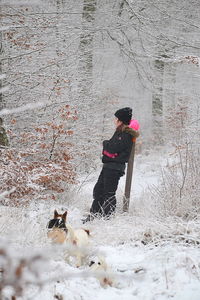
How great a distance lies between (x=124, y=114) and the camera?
4.48 metres

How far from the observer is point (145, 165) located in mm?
12453

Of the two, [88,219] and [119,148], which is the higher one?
[119,148]

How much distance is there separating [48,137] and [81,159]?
1974 mm

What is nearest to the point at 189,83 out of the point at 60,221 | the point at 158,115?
the point at 158,115

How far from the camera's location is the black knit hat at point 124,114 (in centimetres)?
446

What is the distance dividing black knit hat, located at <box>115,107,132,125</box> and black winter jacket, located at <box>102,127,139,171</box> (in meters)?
0.11

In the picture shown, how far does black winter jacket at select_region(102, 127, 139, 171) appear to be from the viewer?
14.6ft

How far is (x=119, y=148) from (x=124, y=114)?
0.45 meters

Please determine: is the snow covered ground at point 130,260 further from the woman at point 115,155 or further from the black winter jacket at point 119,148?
the black winter jacket at point 119,148

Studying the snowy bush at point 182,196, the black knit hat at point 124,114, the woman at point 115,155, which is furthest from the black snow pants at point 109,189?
the black knit hat at point 124,114

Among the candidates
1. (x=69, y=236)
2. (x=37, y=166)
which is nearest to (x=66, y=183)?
(x=37, y=166)

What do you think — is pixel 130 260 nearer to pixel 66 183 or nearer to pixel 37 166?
pixel 37 166

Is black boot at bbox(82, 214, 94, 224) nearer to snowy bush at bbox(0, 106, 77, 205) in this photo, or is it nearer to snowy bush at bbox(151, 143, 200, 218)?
snowy bush at bbox(0, 106, 77, 205)

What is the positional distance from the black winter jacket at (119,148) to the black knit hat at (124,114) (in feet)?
0.37
